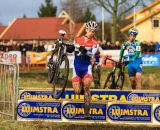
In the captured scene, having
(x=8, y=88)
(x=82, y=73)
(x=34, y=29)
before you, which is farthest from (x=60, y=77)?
(x=34, y=29)

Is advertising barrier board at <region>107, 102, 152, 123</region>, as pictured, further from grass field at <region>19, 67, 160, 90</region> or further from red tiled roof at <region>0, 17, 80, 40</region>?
red tiled roof at <region>0, 17, 80, 40</region>

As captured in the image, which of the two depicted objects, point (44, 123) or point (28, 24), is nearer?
point (44, 123)

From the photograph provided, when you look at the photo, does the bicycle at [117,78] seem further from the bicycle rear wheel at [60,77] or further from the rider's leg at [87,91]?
the rider's leg at [87,91]

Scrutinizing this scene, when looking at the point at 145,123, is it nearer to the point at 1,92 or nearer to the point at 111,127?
the point at 111,127

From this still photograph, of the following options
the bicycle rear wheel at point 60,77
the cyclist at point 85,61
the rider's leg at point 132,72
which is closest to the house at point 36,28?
the rider's leg at point 132,72

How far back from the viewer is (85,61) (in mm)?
11938

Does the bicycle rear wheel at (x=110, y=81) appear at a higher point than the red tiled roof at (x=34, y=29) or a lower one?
lower

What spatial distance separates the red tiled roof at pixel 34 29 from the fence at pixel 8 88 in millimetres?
64932

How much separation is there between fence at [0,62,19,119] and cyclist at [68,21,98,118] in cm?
160

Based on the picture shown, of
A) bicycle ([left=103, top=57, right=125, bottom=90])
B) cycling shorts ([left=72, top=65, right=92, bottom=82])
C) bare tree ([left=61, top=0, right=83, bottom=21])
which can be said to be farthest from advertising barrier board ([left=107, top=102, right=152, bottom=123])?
bare tree ([left=61, top=0, right=83, bottom=21])

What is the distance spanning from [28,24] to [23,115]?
252 feet

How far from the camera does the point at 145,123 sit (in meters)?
11.6

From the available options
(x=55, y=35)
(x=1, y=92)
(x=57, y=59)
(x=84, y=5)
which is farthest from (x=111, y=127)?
(x=55, y=35)

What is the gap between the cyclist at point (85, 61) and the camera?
11.8 meters
